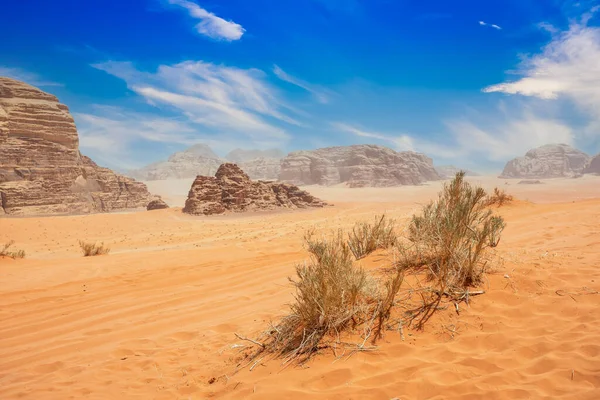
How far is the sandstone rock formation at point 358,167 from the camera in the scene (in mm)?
86125

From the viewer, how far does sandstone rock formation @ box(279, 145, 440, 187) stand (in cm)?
8612

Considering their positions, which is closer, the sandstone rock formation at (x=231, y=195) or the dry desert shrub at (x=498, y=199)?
the dry desert shrub at (x=498, y=199)

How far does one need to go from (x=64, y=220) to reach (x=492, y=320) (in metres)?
29.1

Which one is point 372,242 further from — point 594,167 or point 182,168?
point 182,168

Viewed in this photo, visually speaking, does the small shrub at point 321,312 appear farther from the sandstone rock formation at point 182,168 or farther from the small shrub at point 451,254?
the sandstone rock formation at point 182,168

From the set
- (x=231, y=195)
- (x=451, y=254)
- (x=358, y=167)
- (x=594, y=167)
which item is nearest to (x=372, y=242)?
(x=451, y=254)

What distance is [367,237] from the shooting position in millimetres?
6199

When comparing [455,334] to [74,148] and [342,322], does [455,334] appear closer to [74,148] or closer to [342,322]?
[342,322]

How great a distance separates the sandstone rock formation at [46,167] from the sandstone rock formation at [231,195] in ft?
56.7

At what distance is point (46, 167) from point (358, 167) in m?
66.6

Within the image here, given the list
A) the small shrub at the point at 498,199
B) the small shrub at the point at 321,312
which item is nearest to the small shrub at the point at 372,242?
the small shrub at the point at 321,312

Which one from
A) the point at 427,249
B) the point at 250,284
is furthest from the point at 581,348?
the point at 250,284

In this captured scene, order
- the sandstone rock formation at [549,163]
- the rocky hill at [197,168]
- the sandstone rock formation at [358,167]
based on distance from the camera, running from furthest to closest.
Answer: the rocky hill at [197,168] < the sandstone rock formation at [549,163] < the sandstone rock formation at [358,167]

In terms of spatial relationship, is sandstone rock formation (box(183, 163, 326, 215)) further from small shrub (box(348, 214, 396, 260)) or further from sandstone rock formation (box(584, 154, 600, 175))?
sandstone rock formation (box(584, 154, 600, 175))
